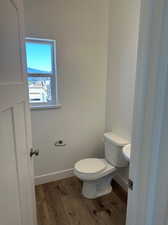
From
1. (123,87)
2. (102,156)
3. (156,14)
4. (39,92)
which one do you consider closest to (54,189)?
(102,156)

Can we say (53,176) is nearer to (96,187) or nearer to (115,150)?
(96,187)

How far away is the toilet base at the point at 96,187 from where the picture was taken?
6.52 feet

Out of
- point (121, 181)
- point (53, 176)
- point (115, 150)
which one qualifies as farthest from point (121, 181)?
point (53, 176)

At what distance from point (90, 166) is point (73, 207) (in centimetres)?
50

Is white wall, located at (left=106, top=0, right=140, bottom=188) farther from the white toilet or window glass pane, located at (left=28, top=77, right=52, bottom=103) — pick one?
window glass pane, located at (left=28, top=77, right=52, bottom=103)

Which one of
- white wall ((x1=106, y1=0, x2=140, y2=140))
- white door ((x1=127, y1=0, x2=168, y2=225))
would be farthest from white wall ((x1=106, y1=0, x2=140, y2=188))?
white door ((x1=127, y1=0, x2=168, y2=225))

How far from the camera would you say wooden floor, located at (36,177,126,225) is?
5.49ft

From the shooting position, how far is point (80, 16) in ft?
6.61

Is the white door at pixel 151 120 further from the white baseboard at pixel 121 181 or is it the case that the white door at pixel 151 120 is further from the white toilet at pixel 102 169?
the white baseboard at pixel 121 181

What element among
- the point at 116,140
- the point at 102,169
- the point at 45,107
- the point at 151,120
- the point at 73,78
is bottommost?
the point at 102,169

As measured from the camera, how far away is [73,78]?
84.1 inches

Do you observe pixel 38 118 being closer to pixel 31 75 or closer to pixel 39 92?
pixel 39 92

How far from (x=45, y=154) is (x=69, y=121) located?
571mm

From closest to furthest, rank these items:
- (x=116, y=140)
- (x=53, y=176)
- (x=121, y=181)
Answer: (x=116, y=140) < (x=121, y=181) < (x=53, y=176)
